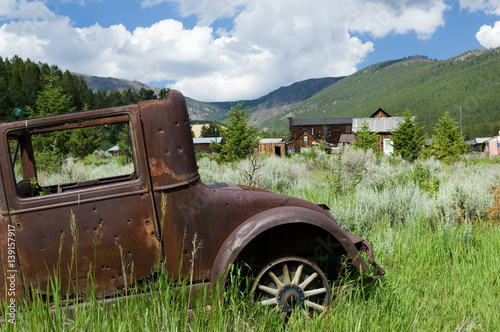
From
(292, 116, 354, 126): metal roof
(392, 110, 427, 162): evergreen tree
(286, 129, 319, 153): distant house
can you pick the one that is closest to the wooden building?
(292, 116, 354, 126): metal roof

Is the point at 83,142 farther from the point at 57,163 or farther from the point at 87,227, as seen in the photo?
the point at 87,227

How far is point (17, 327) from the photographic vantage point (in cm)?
230

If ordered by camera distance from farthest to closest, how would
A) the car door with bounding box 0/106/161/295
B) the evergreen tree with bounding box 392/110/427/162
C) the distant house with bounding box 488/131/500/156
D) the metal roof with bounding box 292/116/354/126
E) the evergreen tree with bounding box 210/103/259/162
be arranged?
the metal roof with bounding box 292/116/354/126, the distant house with bounding box 488/131/500/156, the evergreen tree with bounding box 392/110/427/162, the evergreen tree with bounding box 210/103/259/162, the car door with bounding box 0/106/161/295

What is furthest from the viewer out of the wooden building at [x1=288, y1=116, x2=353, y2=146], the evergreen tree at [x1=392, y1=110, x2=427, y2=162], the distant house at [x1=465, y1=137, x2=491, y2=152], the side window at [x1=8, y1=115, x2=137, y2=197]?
the wooden building at [x1=288, y1=116, x2=353, y2=146]

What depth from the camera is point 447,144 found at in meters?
25.5

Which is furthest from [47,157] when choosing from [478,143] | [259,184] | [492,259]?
[478,143]

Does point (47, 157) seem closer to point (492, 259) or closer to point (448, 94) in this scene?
point (492, 259)

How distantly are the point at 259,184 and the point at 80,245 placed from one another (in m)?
7.37

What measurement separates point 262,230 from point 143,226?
3.14 ft

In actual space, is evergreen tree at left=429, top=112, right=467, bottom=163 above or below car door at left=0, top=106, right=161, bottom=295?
below

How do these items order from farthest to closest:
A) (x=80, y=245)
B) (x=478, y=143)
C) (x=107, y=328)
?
(x=478, y=143)
(x=80, y=245)
(x=107, y=328)

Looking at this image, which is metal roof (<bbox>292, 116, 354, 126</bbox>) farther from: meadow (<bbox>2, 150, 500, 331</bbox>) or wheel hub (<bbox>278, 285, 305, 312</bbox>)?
wheel hub (<bbox>278, 285, 305, 312</bbox>)

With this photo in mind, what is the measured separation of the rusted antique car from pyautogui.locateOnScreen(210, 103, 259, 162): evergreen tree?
22849mm

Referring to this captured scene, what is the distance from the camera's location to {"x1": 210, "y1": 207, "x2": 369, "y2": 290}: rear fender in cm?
283
